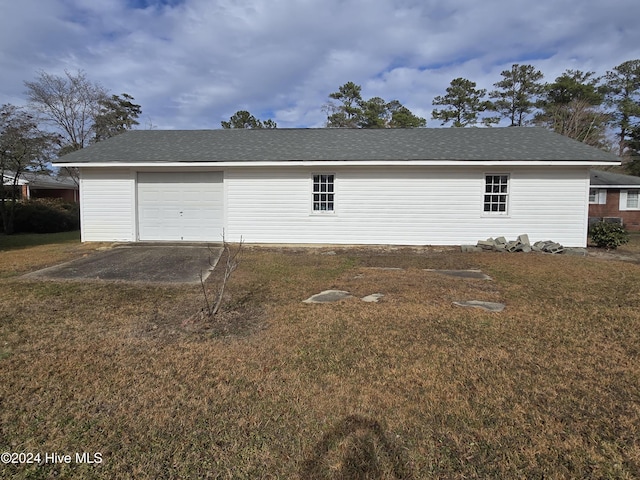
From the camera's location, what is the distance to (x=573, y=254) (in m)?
10.4

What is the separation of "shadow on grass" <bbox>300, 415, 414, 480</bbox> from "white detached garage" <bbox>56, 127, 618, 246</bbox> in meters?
9.28

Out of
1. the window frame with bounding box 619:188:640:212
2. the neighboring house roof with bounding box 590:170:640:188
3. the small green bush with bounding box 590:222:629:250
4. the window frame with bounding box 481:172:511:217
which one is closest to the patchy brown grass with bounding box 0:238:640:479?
the window frame with bounding box 481:172:511:217

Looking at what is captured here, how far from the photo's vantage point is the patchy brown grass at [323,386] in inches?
87.2

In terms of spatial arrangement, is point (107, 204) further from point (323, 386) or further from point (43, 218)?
point (323, 386)

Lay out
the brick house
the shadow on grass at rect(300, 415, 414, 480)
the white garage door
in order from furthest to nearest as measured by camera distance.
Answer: the brick house
the white garage door
the shadow on grass at rect(300, 415, 414, 480)

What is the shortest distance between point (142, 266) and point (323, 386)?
667 cm

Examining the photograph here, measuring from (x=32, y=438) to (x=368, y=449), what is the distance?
2239 mm

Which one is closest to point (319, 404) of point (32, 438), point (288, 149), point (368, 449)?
point (368, 449)

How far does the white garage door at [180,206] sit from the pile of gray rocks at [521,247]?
27.1 feet

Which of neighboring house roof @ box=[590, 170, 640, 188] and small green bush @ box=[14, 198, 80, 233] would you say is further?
neighboring house roof @ box=[590, 170, 640, 188]

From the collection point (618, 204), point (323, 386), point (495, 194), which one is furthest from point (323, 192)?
point (618, 204)

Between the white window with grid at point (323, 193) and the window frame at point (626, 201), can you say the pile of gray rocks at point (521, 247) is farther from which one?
the window frame at point (626, 201)

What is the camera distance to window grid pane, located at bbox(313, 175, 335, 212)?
11.6 metres

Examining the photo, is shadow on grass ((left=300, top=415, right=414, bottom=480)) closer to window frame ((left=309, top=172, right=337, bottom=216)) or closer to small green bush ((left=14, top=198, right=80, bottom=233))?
window frame ((left=309, top=172, right=337, bottom=216))
